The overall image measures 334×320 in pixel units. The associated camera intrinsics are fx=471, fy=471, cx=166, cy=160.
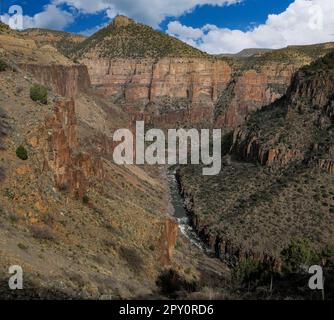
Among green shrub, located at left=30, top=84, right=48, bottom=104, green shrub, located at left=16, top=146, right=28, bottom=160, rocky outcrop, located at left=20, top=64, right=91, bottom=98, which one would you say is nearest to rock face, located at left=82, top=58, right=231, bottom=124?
rocky outcrop, located at left=20, top=64, right=91, bottom=98

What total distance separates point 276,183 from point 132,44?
398 feet

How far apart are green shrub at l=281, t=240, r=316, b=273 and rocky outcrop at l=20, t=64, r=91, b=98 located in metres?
46.4

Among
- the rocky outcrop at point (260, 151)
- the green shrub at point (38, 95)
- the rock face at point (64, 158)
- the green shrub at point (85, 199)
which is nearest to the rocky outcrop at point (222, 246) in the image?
the rocky outcrop at point (260, 151)

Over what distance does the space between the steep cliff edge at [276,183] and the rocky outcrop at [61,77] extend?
101ft

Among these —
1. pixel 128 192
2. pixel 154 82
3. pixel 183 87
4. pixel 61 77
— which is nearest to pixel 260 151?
pixel 128 192

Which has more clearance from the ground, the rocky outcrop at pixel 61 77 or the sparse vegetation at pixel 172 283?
the rocky outcrop at pixel 61 77

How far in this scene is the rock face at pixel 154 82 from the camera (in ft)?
573

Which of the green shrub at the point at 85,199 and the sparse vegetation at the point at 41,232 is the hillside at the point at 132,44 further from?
the sparse vegetation at the point at 41,232

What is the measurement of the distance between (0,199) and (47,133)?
10118mm

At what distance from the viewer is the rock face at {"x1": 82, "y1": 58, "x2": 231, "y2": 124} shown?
17462 centimetres

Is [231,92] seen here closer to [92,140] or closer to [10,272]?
[92,140]
